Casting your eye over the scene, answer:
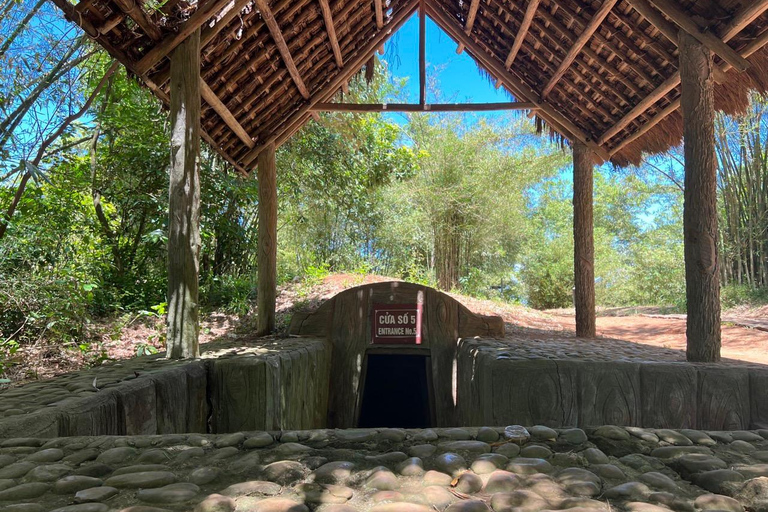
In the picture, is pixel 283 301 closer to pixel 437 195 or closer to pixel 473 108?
pixel 473 108

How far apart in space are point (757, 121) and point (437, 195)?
22.5 ft

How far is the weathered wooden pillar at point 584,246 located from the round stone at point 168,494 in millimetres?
5160

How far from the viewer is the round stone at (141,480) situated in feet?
4.22

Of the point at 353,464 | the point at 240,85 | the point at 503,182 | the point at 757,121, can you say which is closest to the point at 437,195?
the point at 503,182

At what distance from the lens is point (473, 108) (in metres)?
5.72

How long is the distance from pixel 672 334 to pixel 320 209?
23.7 feet

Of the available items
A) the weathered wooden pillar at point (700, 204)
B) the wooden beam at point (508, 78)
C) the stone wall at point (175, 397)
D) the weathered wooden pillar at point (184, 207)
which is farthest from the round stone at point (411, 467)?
the wooden beam at point (508, 78)

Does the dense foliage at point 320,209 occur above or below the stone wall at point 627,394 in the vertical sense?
above

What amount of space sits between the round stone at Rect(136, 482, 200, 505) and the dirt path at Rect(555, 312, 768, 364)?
19.1 ft

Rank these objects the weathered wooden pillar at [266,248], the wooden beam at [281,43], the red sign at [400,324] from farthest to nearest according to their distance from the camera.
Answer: the weathered wooden pillar at [266,248]
the red sign at [400,324]
the wooden beam at [281,43]

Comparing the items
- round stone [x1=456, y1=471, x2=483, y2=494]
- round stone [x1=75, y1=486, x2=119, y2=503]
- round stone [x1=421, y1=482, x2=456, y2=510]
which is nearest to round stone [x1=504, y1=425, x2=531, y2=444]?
round stone [x1=456, y1=471, x2=483, y2=494]

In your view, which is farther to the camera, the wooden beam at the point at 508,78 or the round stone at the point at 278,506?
the wooden beam at the point at 508,78

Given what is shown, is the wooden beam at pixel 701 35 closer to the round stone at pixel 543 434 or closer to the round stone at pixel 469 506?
the round stone at pixel 543 434

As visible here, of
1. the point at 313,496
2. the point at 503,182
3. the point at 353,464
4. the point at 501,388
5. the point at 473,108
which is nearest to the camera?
the point at 313,496
